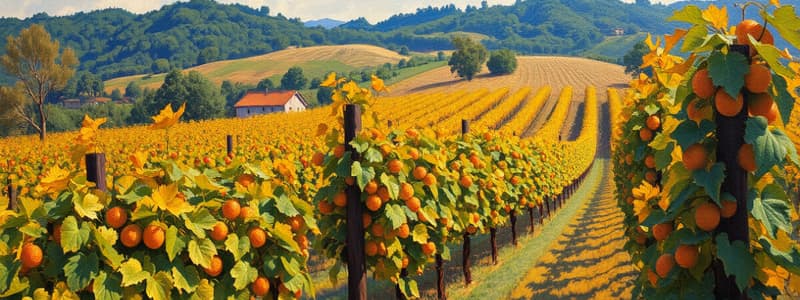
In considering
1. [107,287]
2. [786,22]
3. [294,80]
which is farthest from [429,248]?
[294,80]

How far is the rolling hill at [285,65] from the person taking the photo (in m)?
Answer: 143

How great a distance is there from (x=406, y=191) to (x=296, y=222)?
177 centimetres

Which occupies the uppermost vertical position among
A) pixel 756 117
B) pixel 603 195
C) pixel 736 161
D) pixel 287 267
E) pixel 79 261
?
pixel 756 117

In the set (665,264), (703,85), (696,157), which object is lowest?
(665,264)

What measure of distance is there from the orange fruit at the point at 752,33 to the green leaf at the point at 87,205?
13.4ft

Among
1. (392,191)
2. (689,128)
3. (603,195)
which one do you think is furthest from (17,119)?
(689,128)

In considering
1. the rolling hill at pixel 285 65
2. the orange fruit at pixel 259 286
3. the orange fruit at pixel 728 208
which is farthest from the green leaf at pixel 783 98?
the rolling hill at pixel 285 65

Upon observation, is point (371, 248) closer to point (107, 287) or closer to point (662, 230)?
point (107, 287)

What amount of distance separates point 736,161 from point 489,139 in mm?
9997

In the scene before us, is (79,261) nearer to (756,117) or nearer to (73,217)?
(73,217)

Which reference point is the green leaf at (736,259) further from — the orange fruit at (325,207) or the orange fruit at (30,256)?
the orange fruit at (325,207)

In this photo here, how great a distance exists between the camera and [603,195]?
2686 centimetres

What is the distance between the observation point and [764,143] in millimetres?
2857

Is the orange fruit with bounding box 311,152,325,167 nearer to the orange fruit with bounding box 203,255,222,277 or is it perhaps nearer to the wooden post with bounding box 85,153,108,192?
the orange fruit with bounding box 203,255,222,277
